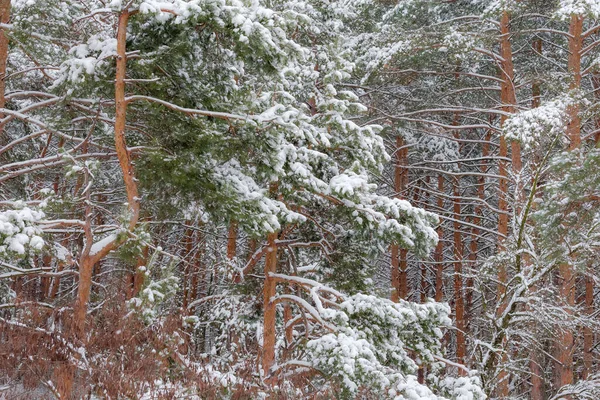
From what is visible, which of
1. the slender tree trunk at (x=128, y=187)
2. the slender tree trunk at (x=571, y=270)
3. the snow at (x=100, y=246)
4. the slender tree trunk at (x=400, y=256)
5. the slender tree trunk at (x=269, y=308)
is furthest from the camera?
the slender tree trunk at (x=400, y=256)

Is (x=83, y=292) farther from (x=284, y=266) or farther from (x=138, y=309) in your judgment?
(x=284, y=266)

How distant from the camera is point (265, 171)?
7.41 m

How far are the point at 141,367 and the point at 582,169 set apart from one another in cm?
591

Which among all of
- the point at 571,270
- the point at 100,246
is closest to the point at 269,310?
the point at 100,246

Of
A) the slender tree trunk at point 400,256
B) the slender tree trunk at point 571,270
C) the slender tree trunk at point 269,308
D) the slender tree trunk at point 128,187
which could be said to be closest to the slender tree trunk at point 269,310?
the slender tree trunk at point 269,308

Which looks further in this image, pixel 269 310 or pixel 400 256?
pixel 400 256

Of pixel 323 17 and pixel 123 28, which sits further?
pixel 323 17

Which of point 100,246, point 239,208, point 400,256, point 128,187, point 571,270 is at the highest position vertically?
point 128,187

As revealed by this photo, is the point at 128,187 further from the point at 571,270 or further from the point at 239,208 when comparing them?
the point at 571,270

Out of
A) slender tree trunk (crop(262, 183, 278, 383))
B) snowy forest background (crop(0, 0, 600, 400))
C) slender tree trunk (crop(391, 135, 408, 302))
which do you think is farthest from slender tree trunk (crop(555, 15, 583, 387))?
slender tree trunk (crop(391, 135, 408, 302))

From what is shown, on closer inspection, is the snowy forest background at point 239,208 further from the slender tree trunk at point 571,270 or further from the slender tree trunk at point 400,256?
the slender tree trunk at point 400,256

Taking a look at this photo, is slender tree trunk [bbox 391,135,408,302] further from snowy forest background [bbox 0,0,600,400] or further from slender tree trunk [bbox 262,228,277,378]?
slender tree trunk [bbox 262,228,277,378]

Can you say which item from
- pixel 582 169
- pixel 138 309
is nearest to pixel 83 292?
pixel 138 309

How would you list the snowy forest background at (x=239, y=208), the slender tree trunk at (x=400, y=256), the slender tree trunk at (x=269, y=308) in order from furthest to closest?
the slender tree trunk at (x=400, y=256) < the slender tree trunk at (x=269, y=308) < the snowy forest background at (x=239, y=208)
